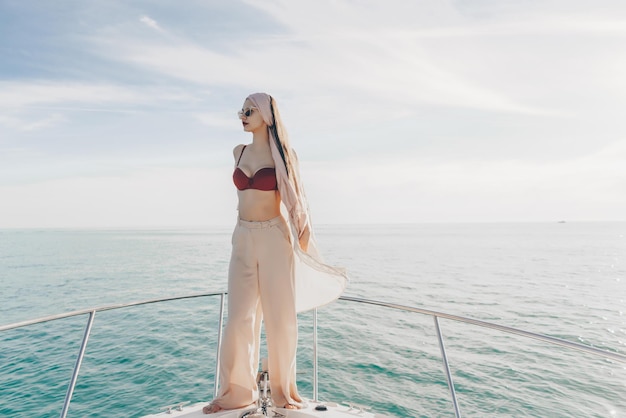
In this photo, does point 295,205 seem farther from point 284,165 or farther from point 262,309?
point 262,309

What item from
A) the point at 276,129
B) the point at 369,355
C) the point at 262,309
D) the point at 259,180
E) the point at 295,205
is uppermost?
the point at 276,129

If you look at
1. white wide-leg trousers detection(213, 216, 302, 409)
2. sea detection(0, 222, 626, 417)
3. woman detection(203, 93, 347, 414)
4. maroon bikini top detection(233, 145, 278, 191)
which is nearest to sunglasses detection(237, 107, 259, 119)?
woman detection(203, 93, 347, 414)

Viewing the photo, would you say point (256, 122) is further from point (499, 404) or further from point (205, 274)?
point (205, 274)

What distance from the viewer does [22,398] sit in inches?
279

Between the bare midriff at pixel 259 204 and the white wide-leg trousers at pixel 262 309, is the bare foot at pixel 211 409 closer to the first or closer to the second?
the white wide-leg trousers at pixel 262 309

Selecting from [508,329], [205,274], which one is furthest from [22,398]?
[205,274]

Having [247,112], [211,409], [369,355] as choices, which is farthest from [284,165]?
[369,355]

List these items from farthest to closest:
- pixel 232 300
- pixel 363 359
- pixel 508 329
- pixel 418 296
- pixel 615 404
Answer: pixel 418 296 → pixel 363 359 → pixel 615 404 → pixel 232 300 → pixel 508 329

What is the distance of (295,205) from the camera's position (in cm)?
223

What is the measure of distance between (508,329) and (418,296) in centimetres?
1590

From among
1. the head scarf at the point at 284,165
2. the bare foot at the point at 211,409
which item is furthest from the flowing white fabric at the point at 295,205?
the bare foot at the point at 211,409

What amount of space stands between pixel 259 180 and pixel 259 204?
15cm

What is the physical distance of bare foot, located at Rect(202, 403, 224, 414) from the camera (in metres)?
2.25

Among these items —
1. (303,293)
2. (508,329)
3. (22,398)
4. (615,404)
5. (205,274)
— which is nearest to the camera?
(508,329)
